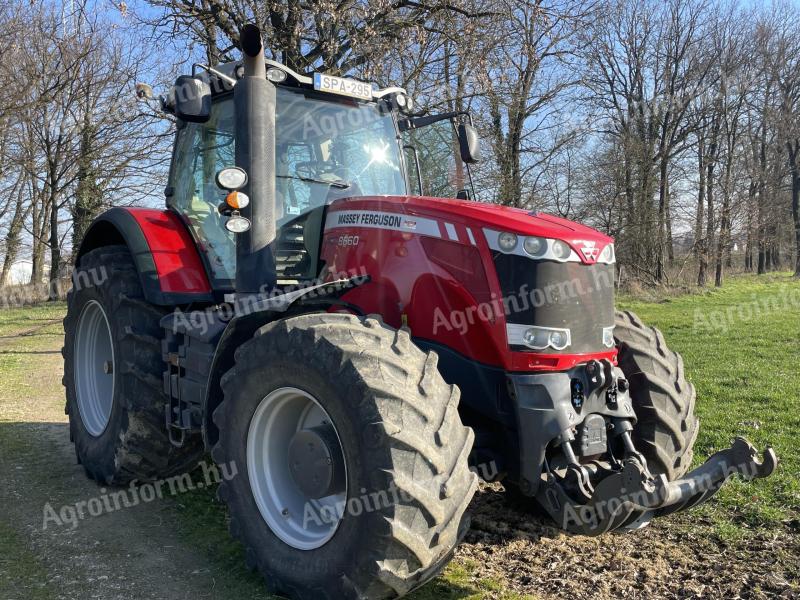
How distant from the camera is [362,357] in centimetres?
258

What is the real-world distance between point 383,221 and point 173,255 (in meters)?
1.58

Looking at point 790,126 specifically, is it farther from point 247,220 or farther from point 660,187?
point 247,220

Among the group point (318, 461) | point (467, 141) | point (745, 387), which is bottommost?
point (745, 387)

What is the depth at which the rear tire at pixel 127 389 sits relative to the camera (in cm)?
410

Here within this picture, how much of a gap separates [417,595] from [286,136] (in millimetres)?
2664

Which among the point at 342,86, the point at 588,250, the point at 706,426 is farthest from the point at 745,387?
the point at 342,86

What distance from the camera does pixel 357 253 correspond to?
11.5ft

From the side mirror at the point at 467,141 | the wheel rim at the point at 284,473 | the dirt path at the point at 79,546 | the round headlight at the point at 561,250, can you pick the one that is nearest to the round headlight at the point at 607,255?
the round headlight at the point at 561,250

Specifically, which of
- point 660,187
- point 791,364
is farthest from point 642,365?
point 660,187

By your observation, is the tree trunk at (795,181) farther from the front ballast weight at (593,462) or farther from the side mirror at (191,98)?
the side mirror at (191,98)

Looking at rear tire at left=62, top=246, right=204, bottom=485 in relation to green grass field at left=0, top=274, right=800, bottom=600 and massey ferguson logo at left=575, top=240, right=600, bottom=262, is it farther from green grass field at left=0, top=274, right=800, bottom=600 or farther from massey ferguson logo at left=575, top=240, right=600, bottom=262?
massey ferguson logo at left=575, top=240, right=600, bottom=262

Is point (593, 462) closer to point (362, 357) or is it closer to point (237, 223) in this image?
point (362, 357)

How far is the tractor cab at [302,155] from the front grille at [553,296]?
1378 millimetres

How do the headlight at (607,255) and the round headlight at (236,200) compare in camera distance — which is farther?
the round headlight at (236,200)
